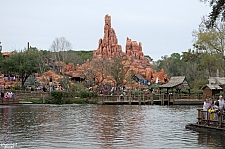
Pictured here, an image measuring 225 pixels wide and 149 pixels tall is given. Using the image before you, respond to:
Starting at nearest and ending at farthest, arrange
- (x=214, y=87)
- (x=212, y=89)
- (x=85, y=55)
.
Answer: (x=212, y=89) < (x=214, y=87) < (x=85, y=55)

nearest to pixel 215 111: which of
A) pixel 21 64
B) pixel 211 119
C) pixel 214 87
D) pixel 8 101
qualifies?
pixel 211 119

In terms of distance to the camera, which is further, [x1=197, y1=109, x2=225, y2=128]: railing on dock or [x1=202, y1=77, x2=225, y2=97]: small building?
[x1=202, y1=77, x2=225, y2=97]: small building

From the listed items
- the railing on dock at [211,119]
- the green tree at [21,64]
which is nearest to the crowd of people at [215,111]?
the railing on dock at [211,119]

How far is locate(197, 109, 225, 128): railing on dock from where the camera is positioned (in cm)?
1682

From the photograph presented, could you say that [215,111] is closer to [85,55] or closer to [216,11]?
[216,11]

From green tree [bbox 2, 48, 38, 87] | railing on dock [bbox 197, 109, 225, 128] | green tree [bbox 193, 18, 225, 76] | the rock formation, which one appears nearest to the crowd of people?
railing on dock [bbox 197, 109, 225, 128]

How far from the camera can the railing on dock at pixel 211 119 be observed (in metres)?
16.8

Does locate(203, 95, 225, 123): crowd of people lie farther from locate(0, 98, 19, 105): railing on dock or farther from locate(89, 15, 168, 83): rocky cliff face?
locate(89, 15, 168, 83): rocky cliff face

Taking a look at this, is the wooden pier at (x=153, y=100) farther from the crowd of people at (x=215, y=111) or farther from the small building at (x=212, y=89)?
the crowd of people at (x=215, y=111)

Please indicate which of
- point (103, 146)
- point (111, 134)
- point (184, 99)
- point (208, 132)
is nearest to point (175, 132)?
point (208, 132)

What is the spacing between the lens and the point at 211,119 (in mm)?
17688

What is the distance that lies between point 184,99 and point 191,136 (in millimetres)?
32818

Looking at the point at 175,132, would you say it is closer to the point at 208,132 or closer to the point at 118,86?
the point at 208,132

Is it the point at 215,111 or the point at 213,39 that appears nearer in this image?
the point at 215,111
